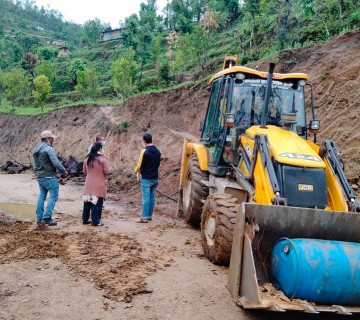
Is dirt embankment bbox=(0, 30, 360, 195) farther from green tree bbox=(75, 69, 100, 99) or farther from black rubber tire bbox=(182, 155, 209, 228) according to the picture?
green tree bbox=(75, 69, 100, 99)

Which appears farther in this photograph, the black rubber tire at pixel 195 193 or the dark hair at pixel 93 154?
the dark hair at pixel 93 154

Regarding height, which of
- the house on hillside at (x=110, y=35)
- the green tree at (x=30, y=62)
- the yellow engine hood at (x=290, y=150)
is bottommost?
the yellow engine hood at (x=290, y=150)

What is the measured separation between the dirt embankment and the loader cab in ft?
11.9

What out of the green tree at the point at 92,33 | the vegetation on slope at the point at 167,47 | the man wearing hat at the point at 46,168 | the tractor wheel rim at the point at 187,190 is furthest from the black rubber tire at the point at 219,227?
the green tree at the point at 92,33

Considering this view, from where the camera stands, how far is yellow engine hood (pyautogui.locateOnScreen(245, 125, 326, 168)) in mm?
5152

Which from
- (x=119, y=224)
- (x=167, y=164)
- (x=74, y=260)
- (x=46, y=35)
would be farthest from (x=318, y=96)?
(x=46, y=35)

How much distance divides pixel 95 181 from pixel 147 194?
3.78 feet

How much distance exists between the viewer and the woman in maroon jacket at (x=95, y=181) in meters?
7.64

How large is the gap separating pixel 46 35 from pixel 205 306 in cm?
9889

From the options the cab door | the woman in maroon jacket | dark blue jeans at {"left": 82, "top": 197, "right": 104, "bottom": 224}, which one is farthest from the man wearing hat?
the cab door

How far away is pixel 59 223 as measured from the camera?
7801 mm

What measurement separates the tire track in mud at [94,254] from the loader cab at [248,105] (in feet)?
6.97

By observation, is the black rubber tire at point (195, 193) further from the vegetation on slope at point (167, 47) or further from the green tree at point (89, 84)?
the green tree at point (89, 84)

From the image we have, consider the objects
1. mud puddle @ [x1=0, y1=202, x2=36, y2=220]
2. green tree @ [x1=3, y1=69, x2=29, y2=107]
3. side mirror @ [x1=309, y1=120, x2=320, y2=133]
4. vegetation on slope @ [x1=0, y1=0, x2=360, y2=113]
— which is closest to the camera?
side mirror @ [x1=309, y1=120, x2=320, y2=133]
